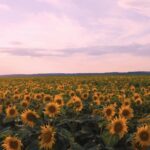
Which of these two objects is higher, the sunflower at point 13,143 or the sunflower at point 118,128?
the sunflower at point 118,128

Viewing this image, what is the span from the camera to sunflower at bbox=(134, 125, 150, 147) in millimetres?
4580

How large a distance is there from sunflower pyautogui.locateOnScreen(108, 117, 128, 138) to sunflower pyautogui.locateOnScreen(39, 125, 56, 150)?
68 centimetres

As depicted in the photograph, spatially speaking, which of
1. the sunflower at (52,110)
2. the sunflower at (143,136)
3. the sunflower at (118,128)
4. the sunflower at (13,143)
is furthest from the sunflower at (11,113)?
the sunflower at (143,136)

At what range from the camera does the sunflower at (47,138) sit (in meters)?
4.88

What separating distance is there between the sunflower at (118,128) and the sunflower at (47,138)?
2.24 feet

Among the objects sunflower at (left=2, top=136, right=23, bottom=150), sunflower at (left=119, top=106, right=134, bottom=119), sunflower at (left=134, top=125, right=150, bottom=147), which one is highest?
sunflower at (left=119, top=106, right=134, bottom=119)

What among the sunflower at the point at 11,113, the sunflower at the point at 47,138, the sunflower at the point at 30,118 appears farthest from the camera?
the sunflower at the point at 11,113

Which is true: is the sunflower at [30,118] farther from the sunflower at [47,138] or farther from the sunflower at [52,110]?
the sunflower at [47,138]

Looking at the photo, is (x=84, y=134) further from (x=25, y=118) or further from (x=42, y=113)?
(x=42, y=113)

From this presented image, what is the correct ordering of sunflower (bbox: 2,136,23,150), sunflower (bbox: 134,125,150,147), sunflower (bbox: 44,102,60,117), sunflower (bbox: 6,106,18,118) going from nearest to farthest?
sunflower (bbox: 134,125,150,147), sunflower (bbox: 2,136,23,150), sunflower (bbox: 44,102,60,117), sunflower (bbox: 6,106,18,118)

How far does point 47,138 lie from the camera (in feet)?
16.1

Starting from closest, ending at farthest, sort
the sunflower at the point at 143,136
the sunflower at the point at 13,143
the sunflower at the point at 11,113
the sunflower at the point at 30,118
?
the sunflower at the point at 143,136
the sunflower at the point at 13,143
the sunflower at the point at 30,118
the sunflower at the point at 11,113

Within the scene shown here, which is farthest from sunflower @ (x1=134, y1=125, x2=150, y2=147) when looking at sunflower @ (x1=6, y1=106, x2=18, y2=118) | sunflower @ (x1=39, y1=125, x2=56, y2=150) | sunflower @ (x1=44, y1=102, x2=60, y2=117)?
sunflower @ (x1=6, y1=106, x2=18, y2=118)

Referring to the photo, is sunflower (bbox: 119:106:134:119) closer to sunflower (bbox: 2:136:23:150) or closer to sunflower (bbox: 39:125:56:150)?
sunflower (bbox: 39:125:56:150)
